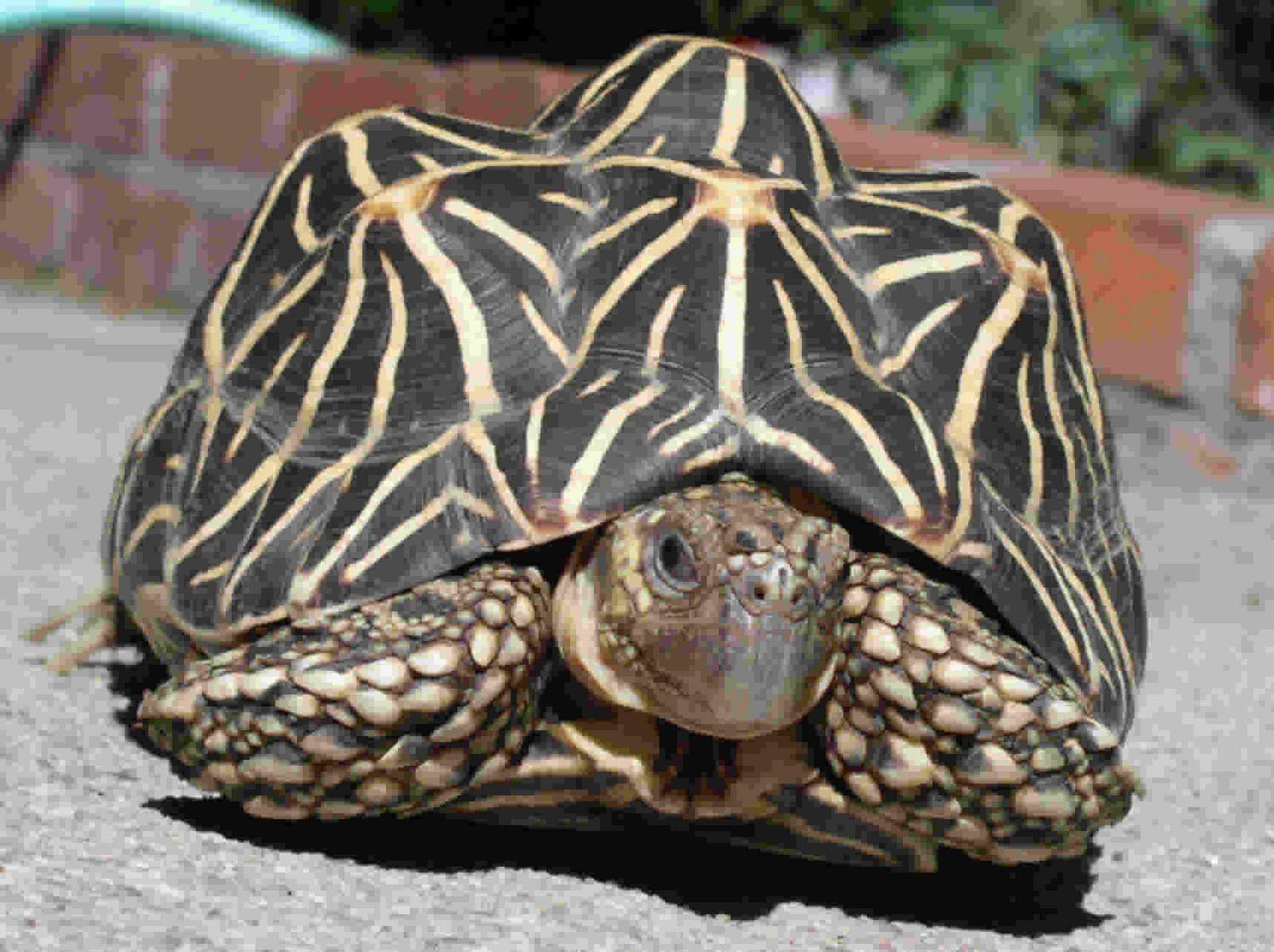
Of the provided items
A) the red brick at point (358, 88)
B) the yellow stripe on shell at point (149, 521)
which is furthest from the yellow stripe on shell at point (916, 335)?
the red brick at point (358, 88)

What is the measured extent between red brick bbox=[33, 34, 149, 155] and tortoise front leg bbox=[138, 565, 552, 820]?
4.49 metres

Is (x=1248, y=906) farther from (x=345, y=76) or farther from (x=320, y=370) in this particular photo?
(x=345, y=76)

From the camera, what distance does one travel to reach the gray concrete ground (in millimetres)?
1847

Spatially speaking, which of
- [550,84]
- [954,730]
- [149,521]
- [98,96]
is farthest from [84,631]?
[98,96]

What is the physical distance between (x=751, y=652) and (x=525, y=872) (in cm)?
40

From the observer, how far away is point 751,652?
190 centimetres

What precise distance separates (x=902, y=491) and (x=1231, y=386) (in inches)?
101

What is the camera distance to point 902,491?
203cm

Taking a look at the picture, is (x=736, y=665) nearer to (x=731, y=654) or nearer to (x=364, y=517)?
(x=731, y=654)

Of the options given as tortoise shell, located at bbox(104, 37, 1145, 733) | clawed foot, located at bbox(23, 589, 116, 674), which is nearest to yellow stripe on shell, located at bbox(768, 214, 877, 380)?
tortoise shell, located at bbox(104, 37, 1145, 733)

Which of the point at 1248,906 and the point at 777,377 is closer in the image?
the point at 777,377

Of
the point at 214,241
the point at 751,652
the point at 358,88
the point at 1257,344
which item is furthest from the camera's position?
the point at 214,241

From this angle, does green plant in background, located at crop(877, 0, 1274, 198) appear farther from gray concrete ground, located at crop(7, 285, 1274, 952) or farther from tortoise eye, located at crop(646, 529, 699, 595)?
tortoise eye, located at crop(646, 529, 699, 595)

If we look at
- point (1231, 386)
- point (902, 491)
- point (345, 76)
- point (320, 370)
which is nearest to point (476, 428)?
point (320, 370)
